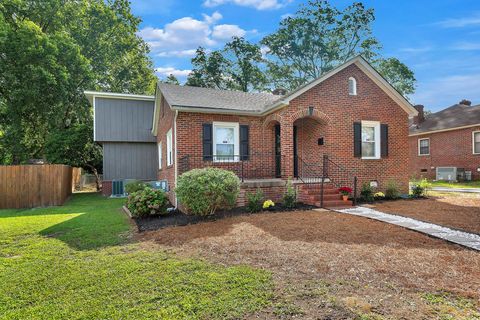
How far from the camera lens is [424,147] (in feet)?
74.4

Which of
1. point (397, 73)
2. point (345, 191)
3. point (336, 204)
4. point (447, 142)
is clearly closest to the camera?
point (336, 204)

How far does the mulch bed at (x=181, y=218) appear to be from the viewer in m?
7.37

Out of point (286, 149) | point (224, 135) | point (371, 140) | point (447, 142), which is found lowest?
point (286, 149)

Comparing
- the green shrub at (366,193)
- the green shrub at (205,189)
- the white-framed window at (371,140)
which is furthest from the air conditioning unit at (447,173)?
the green shrub at (205,189)

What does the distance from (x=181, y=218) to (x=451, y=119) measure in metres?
22.7

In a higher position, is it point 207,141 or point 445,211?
point 207,141

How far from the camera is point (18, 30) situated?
633 inches

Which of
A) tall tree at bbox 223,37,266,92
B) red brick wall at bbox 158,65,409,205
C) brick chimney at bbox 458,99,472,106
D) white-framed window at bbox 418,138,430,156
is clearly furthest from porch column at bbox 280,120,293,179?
brick chimney at bbox 458,99,472,106

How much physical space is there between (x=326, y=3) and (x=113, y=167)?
27300 millimetres

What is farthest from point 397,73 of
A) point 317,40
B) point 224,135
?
point 224,135

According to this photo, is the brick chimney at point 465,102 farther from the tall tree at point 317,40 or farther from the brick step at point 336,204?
the brick step at point 336,204

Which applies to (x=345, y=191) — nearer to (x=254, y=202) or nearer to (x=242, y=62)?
(x=254, y=202)

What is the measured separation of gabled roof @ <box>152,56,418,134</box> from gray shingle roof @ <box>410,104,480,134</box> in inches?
429

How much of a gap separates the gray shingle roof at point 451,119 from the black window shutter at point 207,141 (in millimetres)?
18521
